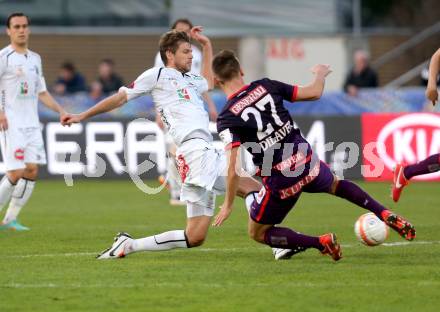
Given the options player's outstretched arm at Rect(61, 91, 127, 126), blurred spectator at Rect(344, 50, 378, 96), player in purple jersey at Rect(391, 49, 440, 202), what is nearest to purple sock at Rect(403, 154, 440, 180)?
player in purple jersey at Rect(391, 49, 440, 202)

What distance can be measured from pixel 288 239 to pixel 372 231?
2.71ft

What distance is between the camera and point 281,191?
369 inches

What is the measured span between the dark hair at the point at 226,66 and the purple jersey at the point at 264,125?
6.1 inches

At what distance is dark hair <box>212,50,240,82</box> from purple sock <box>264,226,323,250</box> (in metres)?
1.35

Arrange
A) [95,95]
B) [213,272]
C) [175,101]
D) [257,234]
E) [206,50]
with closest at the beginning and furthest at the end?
1. [213,272]
2. [257,234]
3. [175,101]
4. [206,50]
5. [95,95]

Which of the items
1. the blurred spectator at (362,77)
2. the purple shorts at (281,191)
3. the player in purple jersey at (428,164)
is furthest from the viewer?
the blurred spectator at (362,77)

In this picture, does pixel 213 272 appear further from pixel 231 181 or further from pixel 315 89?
pixel 315 89

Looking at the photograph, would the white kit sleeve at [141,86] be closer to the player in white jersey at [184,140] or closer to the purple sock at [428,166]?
the player in white jersey at [184,140]

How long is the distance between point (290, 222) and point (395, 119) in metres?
6.46

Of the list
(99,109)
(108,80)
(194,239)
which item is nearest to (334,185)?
(194,239)

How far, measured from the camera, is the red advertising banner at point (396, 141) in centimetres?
1877

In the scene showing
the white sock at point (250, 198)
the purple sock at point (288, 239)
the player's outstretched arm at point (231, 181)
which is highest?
the player's outstretched arm at point (231, 181)

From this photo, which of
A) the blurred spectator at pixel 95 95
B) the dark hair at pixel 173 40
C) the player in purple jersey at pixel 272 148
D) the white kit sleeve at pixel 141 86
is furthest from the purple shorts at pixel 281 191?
the blurred spectator at pixel 95 95

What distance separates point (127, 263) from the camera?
959 cm
